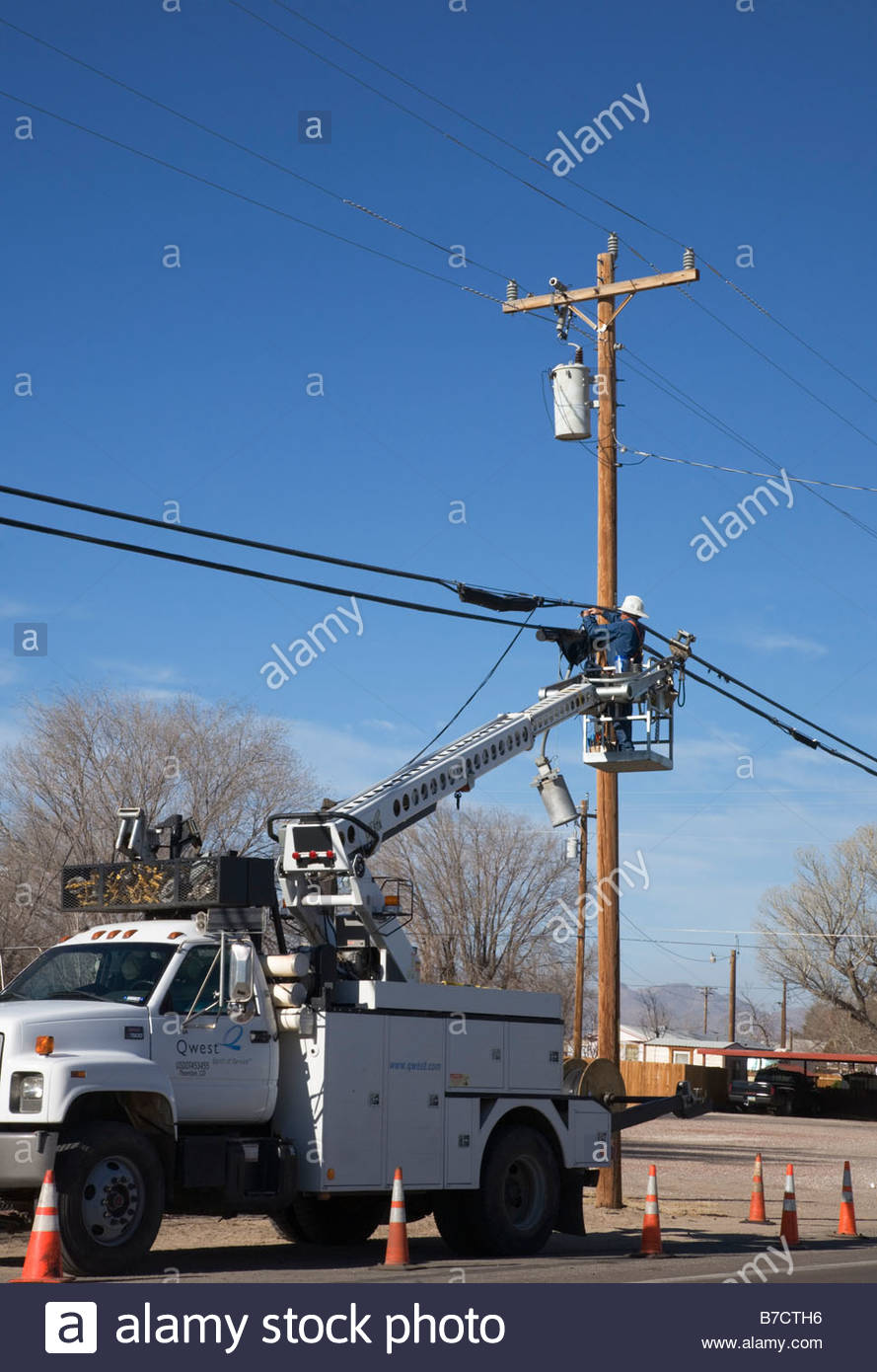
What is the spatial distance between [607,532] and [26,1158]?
11718 mm

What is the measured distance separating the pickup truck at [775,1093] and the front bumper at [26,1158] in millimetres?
49213

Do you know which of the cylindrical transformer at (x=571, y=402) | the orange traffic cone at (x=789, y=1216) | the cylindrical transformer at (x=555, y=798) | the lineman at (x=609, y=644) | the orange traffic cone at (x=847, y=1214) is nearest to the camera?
the orange traffic cone at (x=789, y=1216)

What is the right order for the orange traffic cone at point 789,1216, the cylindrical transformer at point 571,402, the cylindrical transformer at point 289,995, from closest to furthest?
the cylindrical transformer at point 289,995 → the orange traffic cone at point 789,1216 → the cylindrical transformer at point 571,402

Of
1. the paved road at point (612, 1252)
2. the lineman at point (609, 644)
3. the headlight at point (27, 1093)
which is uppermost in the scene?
the lineman at point (609, 644)

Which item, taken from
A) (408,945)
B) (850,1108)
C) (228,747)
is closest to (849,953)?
(850,1108)

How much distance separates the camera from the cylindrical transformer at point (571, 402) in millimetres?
20672

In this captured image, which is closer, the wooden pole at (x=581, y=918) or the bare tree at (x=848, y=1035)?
the wooden pole at (x=581, y=918)

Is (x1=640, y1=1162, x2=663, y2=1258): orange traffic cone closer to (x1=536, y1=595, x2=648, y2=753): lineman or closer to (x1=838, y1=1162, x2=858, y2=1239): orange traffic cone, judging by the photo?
(x1=838, y1=1162, x2=858, y2=1239): orange traffic cone

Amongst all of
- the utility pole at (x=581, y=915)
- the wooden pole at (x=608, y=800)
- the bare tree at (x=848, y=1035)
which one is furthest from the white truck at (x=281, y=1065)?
the bare tree at (x=848, y=1035)

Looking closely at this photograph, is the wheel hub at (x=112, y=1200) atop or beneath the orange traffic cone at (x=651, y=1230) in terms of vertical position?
atop

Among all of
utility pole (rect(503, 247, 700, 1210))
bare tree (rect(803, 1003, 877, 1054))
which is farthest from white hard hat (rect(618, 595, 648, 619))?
bare tree (rect(803, 1003, 877, 1054))
